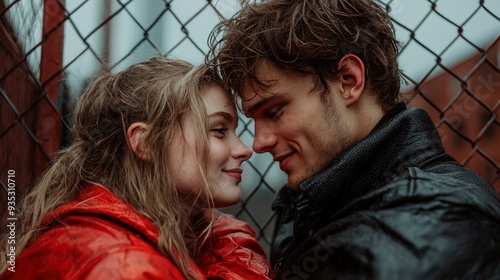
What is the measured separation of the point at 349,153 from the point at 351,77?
1.18ft

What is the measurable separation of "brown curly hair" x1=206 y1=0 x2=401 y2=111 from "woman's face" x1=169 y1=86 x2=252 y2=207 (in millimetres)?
78

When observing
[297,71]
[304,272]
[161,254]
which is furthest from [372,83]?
[161,254]

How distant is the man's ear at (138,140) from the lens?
Result: 1613 mm

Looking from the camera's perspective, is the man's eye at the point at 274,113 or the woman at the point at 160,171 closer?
the woman at the point at 160,171

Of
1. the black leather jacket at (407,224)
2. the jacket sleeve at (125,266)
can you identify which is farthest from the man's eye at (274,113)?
the jacket sleeve at (125,266)

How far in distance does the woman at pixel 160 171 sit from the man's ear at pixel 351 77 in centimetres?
35

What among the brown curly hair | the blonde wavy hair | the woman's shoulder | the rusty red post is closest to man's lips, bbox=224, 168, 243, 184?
the blonde wavy hair

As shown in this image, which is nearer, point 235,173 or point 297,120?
point 297,120

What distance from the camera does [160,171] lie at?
5.20ft

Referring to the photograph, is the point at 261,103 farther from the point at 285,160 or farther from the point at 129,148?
the point at 129,148

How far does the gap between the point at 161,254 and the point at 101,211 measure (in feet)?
0.57

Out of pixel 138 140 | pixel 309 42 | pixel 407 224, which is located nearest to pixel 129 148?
pixel 138 140

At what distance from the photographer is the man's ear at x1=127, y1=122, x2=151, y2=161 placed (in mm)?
1613

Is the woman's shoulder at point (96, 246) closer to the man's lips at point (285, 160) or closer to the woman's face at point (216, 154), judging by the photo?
the woman's face at point (216, 154)
